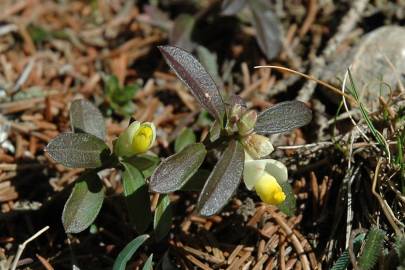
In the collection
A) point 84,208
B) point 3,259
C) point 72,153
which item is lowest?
point 3,259

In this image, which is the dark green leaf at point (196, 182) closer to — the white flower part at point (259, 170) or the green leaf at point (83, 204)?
the white flower part at point (259, 170)

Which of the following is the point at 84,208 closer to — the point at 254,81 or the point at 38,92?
the point at 38,92

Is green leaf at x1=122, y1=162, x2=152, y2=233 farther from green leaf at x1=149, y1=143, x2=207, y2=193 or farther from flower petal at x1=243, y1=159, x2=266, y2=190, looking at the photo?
flower petal at x1=243, y1=159, x2=266, y2=190

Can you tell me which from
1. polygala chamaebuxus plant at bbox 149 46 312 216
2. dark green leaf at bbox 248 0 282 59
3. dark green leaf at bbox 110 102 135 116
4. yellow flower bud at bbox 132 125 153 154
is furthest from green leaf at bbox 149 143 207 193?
dark green leaf at bbox 248 0 282 59

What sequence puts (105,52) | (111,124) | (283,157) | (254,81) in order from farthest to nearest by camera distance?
1. (105,52)
2. (254,81)
3. (111,124)
4. (283,157)

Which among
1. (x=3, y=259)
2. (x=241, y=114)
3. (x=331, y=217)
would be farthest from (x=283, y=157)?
(x=3, y=259)

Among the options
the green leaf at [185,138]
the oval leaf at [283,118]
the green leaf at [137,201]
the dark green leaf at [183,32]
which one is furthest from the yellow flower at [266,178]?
the dark green leaf at [183,32]
